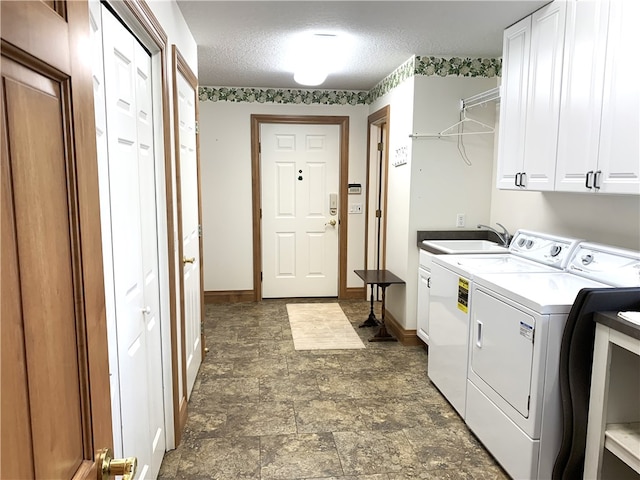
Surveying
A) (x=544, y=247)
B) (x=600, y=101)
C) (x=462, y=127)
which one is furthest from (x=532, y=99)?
(x=462, y=127)

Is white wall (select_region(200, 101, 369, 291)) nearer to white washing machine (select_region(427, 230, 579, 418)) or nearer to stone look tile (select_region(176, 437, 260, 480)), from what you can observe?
white washing machine (select_region(427, 230, 579, 418))

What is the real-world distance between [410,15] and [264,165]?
8.92 ft

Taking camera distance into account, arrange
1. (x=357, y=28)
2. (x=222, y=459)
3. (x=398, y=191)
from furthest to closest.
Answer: (x=398, y=191) → (x=357, y=28) → (x=222, y=459)

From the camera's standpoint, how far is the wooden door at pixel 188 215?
255 cm

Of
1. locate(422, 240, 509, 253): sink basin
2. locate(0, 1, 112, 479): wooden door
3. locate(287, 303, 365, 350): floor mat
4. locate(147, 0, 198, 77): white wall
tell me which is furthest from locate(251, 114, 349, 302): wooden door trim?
locate(0, 1, 112, 479): wooden door

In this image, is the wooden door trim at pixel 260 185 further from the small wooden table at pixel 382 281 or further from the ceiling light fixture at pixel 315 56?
the ceiling light fixture at pixel 315 56

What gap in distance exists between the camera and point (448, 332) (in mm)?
2893

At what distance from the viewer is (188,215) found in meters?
2.96

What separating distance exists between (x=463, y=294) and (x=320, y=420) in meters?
1.10

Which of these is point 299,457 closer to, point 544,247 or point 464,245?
point 544,247

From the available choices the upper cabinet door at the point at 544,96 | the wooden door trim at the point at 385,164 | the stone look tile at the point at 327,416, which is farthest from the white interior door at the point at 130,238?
the wooden door trim at the point at 385,164

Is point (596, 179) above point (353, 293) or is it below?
above

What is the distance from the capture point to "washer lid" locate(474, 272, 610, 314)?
1926 millimetres

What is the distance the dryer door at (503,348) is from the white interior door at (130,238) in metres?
1.60
